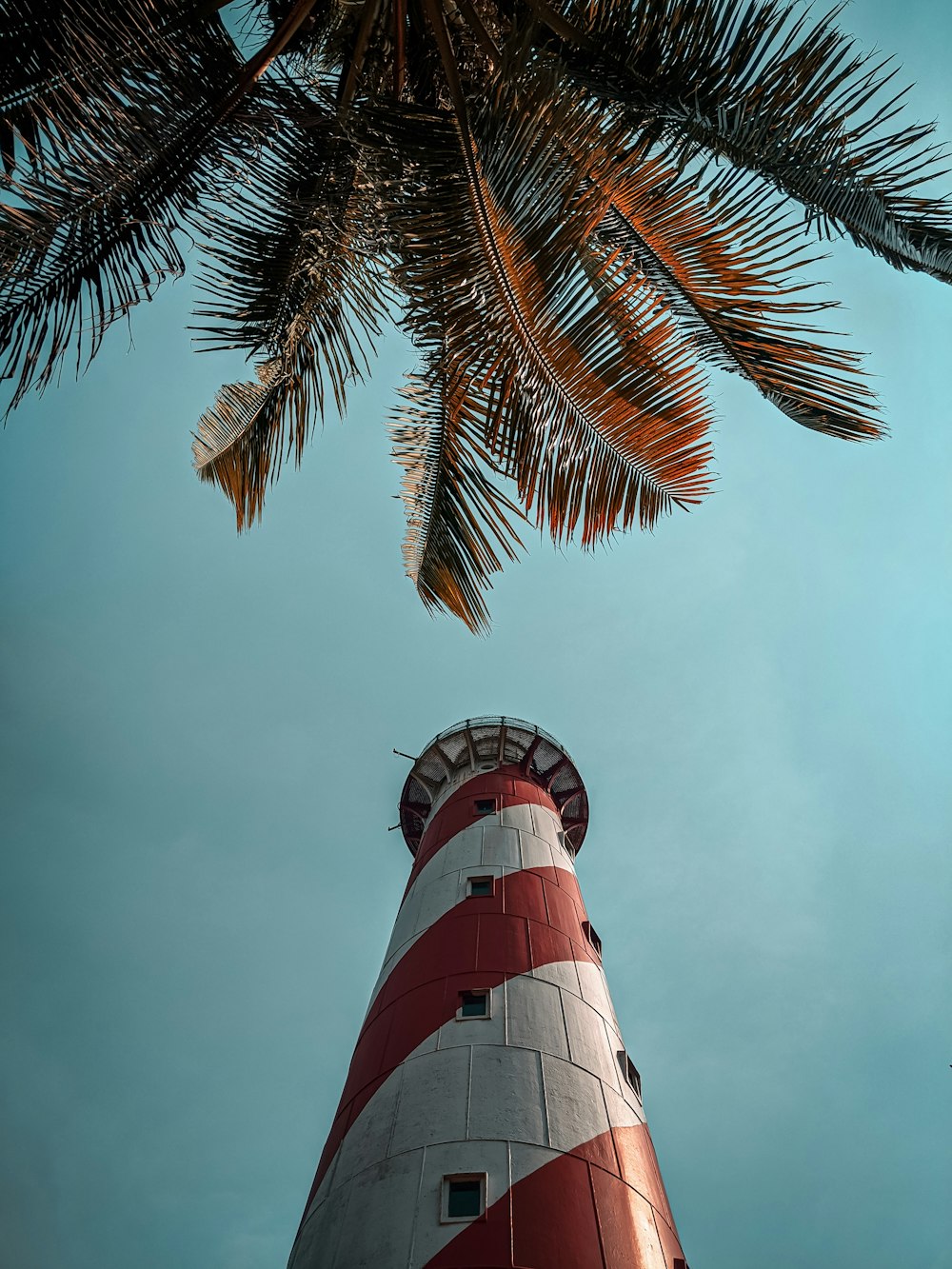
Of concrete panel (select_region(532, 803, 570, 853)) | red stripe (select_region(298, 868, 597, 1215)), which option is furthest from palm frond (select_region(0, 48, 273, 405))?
concrete panel (select_region(532, 803, 570, 853))

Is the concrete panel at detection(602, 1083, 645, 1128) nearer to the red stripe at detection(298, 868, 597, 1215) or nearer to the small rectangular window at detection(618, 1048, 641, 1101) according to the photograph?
the small rectangular window at detection(618, 1048, 641, 1101)

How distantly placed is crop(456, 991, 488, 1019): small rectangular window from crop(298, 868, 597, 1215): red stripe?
0.25 feet

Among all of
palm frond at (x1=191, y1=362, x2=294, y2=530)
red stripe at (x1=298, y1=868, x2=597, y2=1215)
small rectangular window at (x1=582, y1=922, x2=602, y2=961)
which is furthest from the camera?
small rectangular window at (x1=582, y1=922, x2=602, y2=961)

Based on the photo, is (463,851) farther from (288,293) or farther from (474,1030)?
(288,293)

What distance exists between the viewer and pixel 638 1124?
827 cm

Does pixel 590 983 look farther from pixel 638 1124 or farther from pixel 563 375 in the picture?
pixel 563 375

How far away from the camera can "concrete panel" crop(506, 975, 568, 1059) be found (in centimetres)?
818

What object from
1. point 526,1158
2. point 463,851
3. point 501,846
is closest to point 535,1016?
point 526,1158

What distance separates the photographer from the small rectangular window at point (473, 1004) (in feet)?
28.2

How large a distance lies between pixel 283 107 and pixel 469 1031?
26.3ft

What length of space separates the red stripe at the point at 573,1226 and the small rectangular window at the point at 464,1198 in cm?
12

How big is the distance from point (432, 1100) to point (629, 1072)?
9.30ft

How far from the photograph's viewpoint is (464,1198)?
253 inches

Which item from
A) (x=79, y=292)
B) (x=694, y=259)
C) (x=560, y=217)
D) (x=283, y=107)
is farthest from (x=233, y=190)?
(x=694, y=259)
